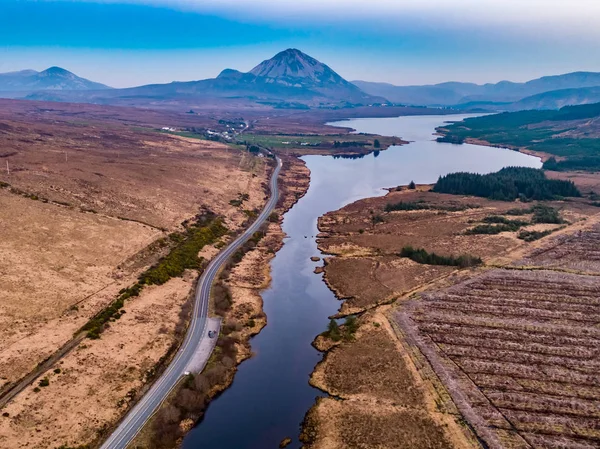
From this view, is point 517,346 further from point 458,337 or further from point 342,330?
point 342,330

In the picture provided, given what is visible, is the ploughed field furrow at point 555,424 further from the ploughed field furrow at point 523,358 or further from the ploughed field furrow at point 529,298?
the ploughed field furrow at point 529,298

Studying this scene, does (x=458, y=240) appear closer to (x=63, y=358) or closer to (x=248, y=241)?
(x=248, y=241)

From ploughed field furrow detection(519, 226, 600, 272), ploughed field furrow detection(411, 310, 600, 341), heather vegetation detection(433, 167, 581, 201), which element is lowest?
ploughed field furrow detection(411, 310, 600, 341)

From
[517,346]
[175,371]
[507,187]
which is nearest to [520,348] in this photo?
[517,346]

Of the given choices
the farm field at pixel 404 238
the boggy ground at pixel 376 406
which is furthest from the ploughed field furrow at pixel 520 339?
the farm field at pixel 404 238

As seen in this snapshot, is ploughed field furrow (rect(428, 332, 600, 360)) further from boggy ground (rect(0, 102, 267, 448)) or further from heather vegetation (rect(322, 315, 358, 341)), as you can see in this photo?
boggy ground (rect(0, 102, 267, 448))

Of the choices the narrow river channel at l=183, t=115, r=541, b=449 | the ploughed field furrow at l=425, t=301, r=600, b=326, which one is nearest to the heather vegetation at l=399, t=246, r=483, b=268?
the ploughed field furrow at l=425, t=301, r=600, b=326
